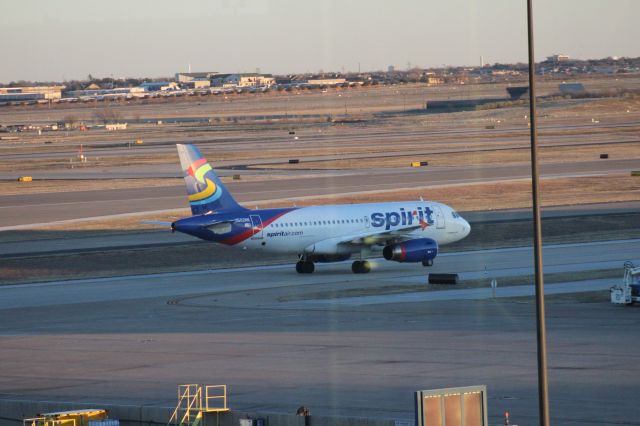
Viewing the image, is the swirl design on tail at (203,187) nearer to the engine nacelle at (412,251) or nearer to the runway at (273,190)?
the engine nacelle at (412,251)

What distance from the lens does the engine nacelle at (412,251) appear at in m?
70.9

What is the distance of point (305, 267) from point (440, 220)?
350 inches

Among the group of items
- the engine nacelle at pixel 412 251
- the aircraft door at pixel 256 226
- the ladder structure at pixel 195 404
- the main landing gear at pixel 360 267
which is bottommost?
the ladder structure at pixel 195 404

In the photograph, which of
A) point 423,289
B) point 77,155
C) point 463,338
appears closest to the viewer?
point 463,338

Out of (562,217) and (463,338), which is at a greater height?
(562,217)

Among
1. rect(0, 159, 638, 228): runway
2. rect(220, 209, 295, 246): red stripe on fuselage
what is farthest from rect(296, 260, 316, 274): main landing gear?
rect(0, 159, 638, 228): runway

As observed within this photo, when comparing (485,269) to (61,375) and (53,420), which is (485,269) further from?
(53,420)

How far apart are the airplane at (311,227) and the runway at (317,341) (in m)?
1.53

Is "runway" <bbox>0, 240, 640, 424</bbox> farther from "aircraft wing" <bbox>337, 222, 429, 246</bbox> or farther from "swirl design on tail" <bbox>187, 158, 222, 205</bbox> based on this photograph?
"swirl design on tail" <bbox>187, 158, 222, 205</bbox>

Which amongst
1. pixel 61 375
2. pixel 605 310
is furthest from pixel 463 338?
pixel 61 375

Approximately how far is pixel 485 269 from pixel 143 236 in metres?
30.5

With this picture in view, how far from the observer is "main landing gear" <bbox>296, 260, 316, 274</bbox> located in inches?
2862

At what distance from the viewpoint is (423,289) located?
64.1 meters

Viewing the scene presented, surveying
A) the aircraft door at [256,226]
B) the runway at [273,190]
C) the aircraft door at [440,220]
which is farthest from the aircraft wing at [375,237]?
the runway at [273,190]
